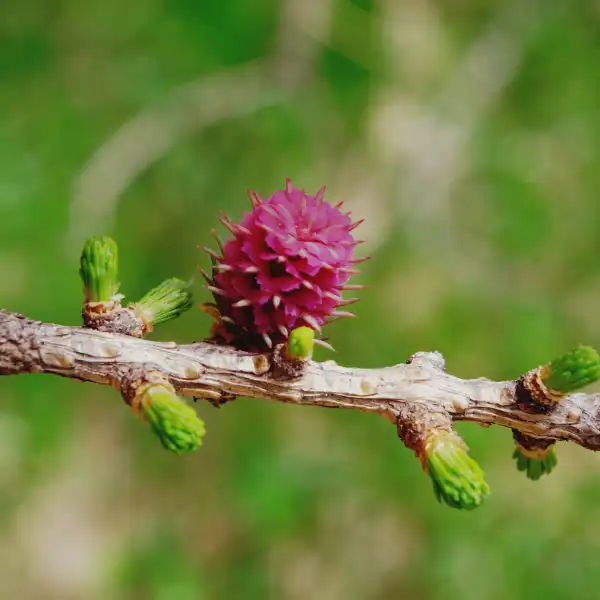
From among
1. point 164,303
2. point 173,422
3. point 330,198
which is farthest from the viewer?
point 330,198

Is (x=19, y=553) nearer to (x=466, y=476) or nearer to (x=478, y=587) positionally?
(x=478, y=587)

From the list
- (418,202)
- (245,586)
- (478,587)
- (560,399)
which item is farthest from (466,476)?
(418,202)

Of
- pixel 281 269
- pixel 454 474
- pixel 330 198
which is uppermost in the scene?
pixel 330 198

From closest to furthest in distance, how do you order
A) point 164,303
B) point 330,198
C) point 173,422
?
point 173,422 → point 164,303 → point 330,198

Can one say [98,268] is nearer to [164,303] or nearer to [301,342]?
[164,303]

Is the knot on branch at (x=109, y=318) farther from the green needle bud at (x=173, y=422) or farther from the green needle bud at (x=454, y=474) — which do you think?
the green needle bud at (x=454, y=474)

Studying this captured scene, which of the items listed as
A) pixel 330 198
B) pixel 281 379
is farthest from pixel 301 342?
pixel 330 198

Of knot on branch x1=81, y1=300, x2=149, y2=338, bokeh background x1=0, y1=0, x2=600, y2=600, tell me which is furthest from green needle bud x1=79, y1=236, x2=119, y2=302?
bokeh background x1=0, y1=0, x2=600, y2=600
